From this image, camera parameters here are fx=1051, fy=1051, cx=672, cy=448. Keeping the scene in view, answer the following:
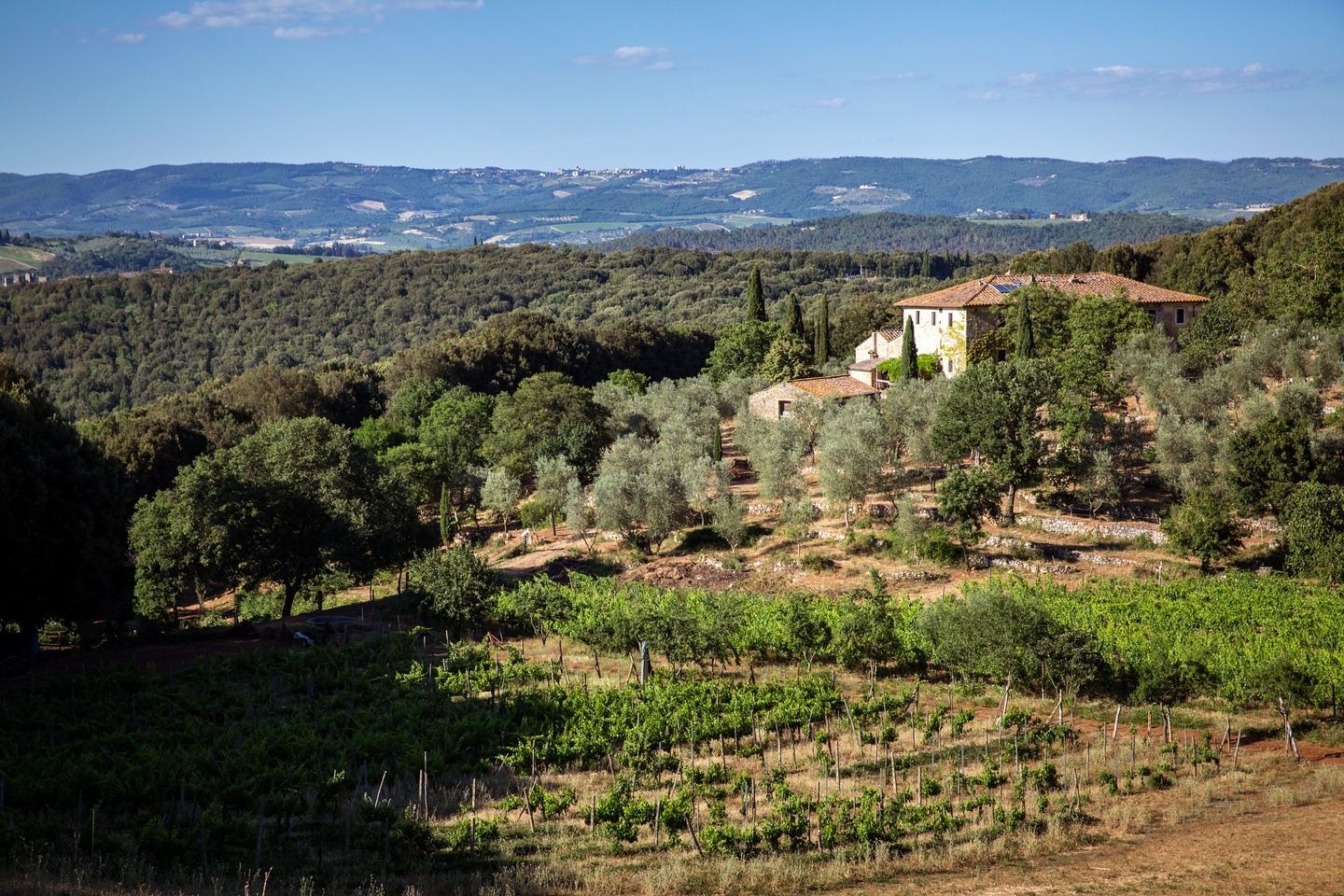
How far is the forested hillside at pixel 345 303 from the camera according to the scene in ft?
273

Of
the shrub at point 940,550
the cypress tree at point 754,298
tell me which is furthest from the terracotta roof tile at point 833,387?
the cypress tree at point 754,298

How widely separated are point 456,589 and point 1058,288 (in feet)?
128

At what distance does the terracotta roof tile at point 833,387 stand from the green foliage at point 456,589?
963 inches

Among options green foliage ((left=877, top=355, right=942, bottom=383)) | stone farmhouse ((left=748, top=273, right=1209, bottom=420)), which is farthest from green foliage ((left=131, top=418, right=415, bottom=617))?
green foliage ((left=877, top=355, right=942, bottom=383))

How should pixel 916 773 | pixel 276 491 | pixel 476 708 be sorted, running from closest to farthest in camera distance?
pixel 916 773 < pixel 476 708 < pixel 276 491

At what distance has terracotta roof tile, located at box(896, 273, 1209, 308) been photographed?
55.3 m

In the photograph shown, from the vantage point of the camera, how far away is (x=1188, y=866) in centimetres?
1452

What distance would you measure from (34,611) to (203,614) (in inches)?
447

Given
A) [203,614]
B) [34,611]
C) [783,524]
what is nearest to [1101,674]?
[783,524]

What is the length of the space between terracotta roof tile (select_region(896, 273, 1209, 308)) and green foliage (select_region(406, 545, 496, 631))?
116ft

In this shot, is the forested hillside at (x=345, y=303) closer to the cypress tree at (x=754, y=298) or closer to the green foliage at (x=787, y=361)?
the cypress tree at (x=754, y=298)

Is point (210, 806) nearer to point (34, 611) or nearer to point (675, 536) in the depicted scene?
point (34, 611)

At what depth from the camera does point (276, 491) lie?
97.3 feet

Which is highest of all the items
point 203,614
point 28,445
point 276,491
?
point 28,445
